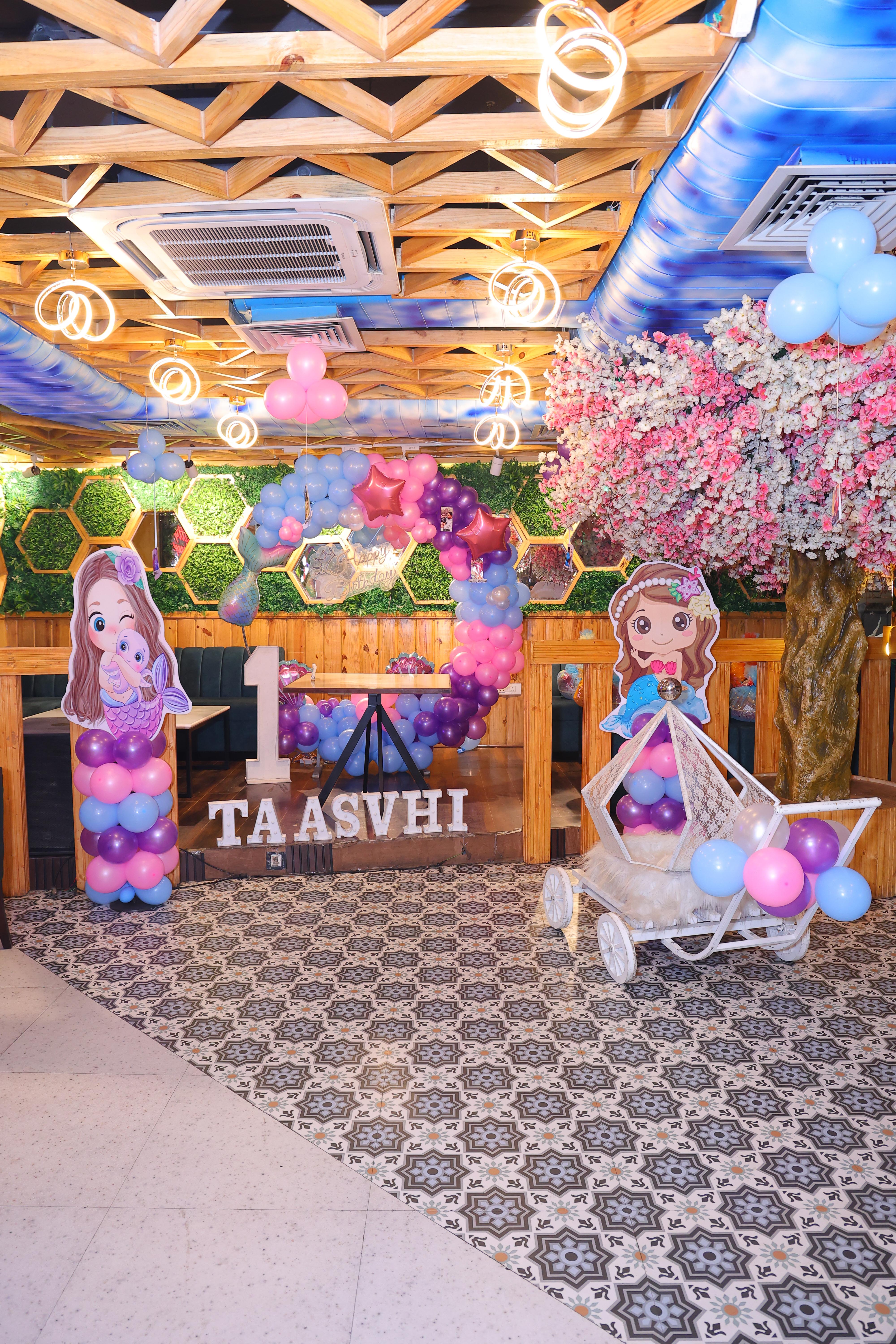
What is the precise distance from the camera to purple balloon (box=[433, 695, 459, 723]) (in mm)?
6977

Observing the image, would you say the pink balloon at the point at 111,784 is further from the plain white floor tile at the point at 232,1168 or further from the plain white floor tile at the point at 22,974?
the plain white floor tile at the point at 232,1168

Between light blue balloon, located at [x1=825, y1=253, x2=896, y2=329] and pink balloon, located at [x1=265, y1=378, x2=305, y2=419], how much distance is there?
9.96ft

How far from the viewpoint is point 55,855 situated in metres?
5.49

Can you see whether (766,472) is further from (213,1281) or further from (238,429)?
(238,429)

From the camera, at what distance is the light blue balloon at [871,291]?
2.24 metres

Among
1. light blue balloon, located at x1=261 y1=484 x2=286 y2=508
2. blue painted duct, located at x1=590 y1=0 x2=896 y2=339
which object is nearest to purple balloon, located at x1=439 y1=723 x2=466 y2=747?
light blue balloon, located at x1=261 y1=484 x2=286 y2=508

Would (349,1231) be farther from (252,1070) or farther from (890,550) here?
(890,550)

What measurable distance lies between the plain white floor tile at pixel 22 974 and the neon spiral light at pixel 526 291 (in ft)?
12.2

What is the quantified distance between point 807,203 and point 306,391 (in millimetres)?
2740

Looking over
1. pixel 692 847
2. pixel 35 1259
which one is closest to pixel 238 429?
pixel 692 847

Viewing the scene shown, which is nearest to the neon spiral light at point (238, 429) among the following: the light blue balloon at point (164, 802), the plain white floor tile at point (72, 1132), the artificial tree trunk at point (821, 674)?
the light blue balloon at point (164, 802)

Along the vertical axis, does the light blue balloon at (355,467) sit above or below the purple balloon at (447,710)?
above

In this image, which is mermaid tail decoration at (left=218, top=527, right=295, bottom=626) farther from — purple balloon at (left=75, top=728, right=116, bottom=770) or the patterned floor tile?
the patterned floor tile

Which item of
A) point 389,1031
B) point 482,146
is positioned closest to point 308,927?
point 389,1031
